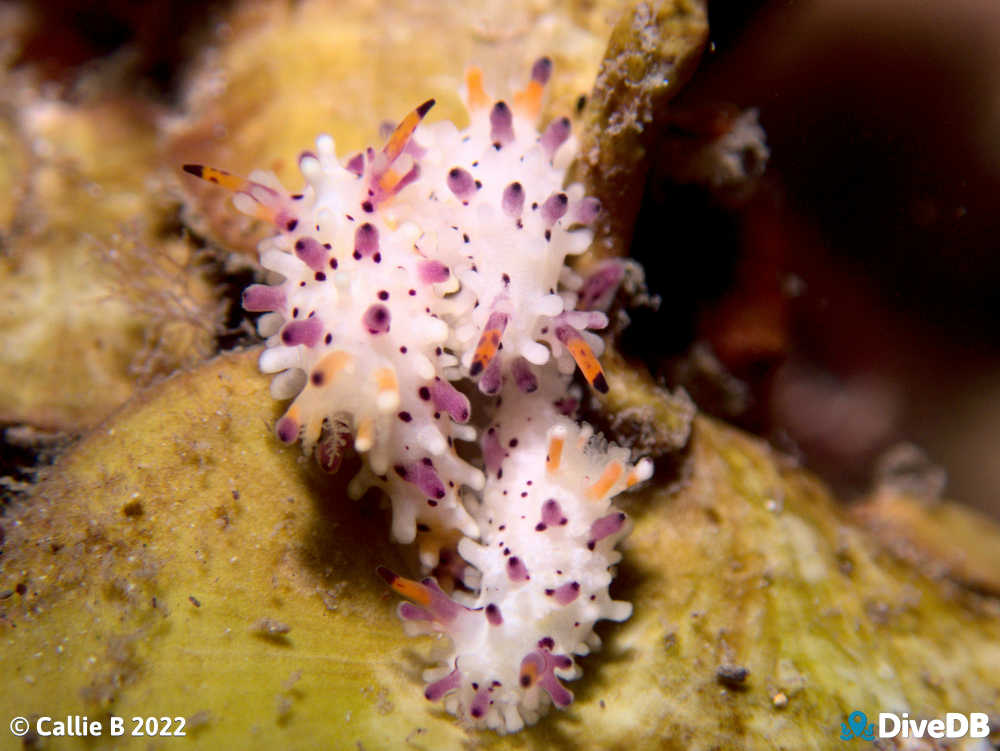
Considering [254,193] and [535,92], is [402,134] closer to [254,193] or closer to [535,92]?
[254,193]

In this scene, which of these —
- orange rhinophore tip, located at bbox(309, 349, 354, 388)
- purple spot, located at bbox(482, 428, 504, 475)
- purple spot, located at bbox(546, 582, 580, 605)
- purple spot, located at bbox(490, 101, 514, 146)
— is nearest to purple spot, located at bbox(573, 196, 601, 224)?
purple spot, located at bbox(490, 101, 514, 146)

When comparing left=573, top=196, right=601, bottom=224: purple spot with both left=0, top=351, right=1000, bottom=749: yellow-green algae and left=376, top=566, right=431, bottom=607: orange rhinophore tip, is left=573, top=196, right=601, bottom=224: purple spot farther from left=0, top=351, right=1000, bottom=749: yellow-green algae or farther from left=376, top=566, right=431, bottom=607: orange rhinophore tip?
left=376, top=566, right=431, bottom=607: orange rhinophore tip

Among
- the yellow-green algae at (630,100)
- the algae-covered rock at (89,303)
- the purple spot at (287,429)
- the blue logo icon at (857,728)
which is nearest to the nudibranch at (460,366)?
the purple spot at (287,429)

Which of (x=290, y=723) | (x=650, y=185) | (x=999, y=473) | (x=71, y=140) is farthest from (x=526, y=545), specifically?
(x=999, y=473)

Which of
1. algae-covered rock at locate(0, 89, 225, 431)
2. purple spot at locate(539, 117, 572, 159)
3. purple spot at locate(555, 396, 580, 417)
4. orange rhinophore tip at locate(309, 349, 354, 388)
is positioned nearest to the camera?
orange rhinophore tip at locate(309, 349, 354, 388)

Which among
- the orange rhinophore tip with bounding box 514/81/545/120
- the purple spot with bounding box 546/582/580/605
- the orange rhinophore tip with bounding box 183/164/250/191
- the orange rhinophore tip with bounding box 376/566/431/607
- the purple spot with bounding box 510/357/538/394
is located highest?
the orange rhinophore tip with bounding box 514/81/545/120

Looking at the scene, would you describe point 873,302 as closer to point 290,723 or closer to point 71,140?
point 290,723

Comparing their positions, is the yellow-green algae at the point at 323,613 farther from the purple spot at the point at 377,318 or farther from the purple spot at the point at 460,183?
the purple spot at the point at 460,183

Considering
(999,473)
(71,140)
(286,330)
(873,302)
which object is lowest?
(71,140)
